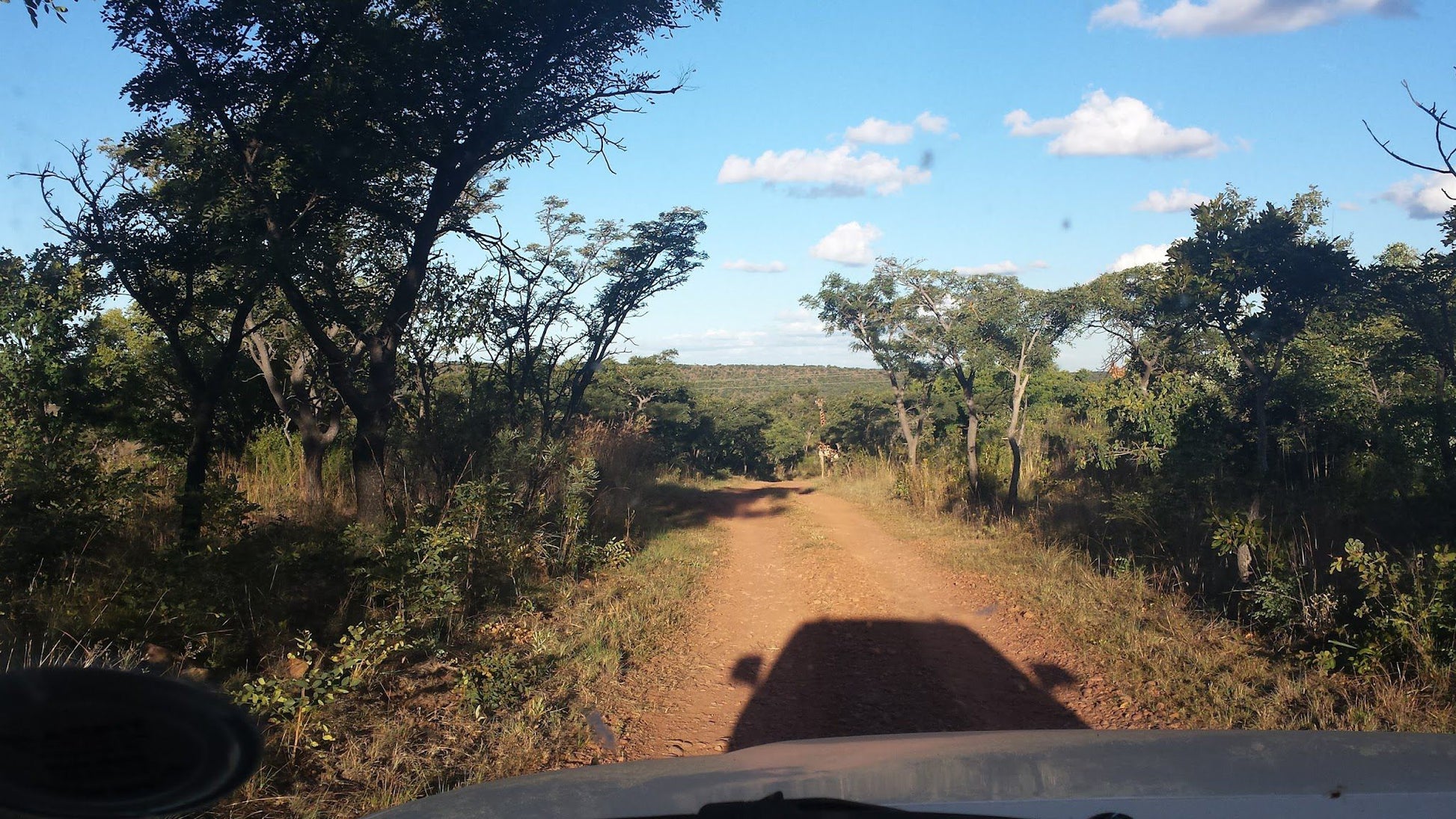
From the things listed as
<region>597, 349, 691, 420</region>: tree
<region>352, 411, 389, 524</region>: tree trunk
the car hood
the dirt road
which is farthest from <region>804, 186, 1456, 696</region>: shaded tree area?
<region>597, 349, 691, 420</region>: tree

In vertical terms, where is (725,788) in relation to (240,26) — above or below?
below

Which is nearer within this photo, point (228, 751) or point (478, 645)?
point (228, 751)

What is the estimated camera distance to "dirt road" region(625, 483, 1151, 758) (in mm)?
5289

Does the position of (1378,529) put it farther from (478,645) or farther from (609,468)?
(609,468)

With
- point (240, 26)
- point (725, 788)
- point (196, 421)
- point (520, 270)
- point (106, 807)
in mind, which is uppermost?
point (240, 26)

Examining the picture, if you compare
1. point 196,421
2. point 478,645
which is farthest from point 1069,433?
point 196,421

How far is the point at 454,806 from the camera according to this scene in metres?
2.24

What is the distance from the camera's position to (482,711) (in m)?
5.12

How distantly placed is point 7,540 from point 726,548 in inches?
313

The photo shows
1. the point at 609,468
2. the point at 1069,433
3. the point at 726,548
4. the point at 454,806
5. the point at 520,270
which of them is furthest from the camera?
the point at 1069,433

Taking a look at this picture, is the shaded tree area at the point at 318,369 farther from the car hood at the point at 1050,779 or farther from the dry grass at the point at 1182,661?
the dry grass at the point at 1182,661

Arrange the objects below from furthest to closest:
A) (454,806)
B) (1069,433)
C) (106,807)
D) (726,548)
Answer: (1069,433) → (726,548) → (454,806) → (106,807)

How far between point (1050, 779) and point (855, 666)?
4.43 m

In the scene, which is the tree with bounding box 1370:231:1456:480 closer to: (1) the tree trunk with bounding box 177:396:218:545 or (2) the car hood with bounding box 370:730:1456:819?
(2) the car hood with bounding box 370:730:1456:819
